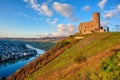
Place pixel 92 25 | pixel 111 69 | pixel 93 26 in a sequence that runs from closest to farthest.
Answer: pixel 111 69, pixel 93 26, pixel 92 25

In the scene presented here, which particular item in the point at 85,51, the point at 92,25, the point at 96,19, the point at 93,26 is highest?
the point at 96,19

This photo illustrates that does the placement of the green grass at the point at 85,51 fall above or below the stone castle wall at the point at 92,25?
below

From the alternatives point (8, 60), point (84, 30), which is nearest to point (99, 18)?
point (84, 30)

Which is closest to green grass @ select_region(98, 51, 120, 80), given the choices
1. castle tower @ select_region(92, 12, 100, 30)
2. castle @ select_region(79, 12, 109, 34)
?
castle @ select_region(79, 12, 109, 34)

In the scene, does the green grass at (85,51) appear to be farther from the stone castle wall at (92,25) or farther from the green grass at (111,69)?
the stone castle wall at (92,25)

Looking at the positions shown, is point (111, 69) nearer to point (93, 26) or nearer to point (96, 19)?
point (96, 19)

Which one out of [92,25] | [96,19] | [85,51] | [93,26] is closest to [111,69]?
[85,51]

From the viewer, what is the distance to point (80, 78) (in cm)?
1891

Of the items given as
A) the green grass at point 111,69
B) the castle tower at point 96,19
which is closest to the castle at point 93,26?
the castle tower at point 96,19

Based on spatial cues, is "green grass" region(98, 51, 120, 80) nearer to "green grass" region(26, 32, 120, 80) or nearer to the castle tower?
"green grass" region(26, 32, 120, 80)

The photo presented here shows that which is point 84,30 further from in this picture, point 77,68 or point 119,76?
point 119,76

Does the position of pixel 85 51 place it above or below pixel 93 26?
below

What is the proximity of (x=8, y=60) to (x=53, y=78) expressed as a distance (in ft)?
526

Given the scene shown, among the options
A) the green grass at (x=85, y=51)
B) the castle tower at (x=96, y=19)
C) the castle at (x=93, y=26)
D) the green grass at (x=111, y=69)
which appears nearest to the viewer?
the green grass at (x=111, y=69)
